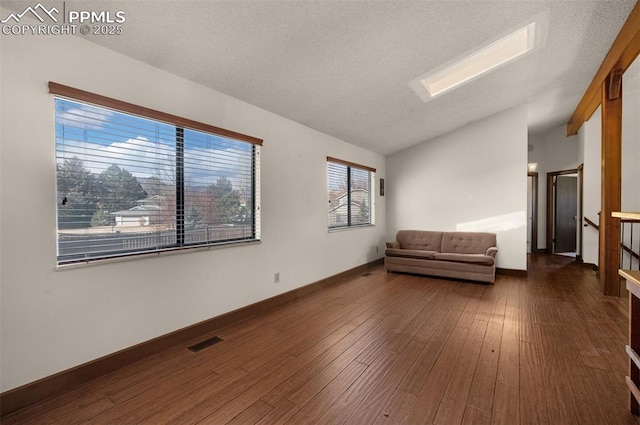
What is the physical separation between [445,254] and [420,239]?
0.78 meters

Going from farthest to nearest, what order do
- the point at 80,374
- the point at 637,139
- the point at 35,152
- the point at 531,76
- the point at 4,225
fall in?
the point at 637,139 < the point at 531,76 < the point at 80,374 < the point at 35,152 < the point at 4,225

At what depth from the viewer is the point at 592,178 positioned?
5590 millimetres

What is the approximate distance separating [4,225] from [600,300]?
608 centimetres

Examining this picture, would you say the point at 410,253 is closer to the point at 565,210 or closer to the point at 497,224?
the point at 497,224

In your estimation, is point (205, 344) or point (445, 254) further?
point (445, 254)

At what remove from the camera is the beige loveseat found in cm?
482

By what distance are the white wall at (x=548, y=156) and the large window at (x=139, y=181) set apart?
780 cm

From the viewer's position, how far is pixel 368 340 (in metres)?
2.75

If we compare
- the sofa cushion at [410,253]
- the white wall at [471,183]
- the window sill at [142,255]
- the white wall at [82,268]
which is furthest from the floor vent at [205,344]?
the white wall at [471,183]

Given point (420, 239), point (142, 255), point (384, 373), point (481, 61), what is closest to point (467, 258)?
point (420, 239)

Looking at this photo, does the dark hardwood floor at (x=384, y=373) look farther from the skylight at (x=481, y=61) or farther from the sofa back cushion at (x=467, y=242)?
the skylight at (x=481, y=61)

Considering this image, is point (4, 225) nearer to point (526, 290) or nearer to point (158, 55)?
point (158, 55)

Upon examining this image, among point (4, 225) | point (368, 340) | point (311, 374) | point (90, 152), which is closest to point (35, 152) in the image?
point (90, 152)

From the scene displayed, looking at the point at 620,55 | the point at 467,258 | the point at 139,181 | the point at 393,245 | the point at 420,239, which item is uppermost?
the point at 620,55
